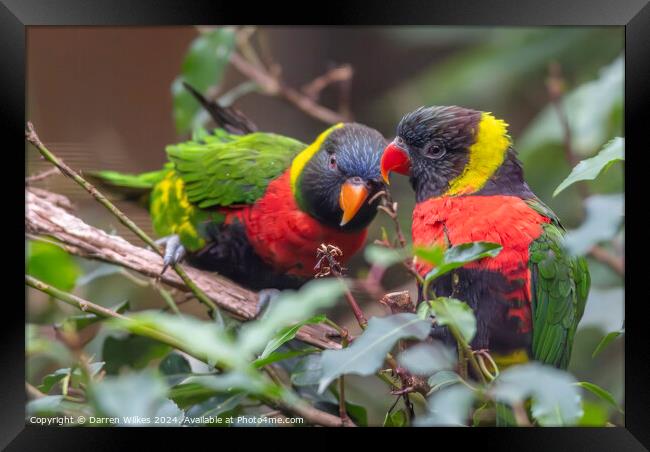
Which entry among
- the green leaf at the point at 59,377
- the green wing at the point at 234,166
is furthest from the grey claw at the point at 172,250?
the green leaf at the point at 59,377

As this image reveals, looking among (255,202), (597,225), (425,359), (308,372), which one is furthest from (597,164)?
(255,202)

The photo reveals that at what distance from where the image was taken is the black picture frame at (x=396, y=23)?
167 cm

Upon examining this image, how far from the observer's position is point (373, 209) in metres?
1.78

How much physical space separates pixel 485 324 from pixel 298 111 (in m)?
0.88

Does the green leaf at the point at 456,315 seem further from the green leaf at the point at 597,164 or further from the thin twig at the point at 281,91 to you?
the thin twig at the point at 281,91

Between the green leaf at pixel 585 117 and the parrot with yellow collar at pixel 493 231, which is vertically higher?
the green leaf at pixel 585 117

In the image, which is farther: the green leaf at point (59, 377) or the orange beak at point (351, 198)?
the orange beak at point (351, 198)

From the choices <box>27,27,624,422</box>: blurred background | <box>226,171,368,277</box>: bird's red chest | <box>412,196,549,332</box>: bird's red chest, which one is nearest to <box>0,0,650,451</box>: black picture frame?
<box>27,27,624,422</box>: blurred background

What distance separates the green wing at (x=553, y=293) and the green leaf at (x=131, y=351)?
95cm

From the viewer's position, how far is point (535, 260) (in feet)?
4.97

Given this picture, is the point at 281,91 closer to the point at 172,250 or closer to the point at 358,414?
the point at 172,250

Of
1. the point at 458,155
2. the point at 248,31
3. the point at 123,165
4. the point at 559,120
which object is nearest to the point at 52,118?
the point at 123,165

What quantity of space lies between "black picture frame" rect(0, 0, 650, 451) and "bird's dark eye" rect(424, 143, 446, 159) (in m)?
0.32

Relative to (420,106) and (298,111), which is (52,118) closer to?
(298,111)
